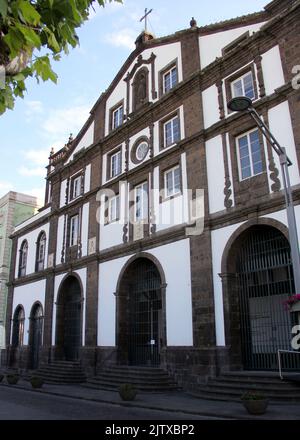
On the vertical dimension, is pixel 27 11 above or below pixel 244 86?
below

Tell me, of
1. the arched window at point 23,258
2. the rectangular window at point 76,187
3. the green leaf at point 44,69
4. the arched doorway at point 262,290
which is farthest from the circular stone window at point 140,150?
the green leaf at point 44,69

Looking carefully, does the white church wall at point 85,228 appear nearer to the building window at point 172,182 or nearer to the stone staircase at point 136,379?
the building window at point 172,182

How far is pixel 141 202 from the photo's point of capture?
18562mm

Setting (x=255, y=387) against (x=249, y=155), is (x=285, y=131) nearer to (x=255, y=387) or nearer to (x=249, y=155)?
(x=249, y=155)

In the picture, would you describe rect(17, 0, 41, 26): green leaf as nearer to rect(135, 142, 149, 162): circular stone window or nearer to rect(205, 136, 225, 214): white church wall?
rect(205, 136, 225, 214): white church wall

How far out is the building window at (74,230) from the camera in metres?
22.7

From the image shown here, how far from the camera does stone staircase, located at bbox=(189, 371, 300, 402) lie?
35.2 feet

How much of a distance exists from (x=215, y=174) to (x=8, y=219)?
79.1 ft

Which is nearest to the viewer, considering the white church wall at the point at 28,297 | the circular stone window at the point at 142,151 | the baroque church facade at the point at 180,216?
the baroque church facade at the point at 180,216

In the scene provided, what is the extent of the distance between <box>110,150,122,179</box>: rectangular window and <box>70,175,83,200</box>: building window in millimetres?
2931

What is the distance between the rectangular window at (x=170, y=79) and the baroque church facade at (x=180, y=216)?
3.1 inches

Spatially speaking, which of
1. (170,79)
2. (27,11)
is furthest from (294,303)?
(170,79)

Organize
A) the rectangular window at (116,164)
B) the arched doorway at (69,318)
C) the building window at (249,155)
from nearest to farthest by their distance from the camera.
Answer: the building window at (249,155) → the rectangular window at (116,164) → the arched doorway at (69,318)

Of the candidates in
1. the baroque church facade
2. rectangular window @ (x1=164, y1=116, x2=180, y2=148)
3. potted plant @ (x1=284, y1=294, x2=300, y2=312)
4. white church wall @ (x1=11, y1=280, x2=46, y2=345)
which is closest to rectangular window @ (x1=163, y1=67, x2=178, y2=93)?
the baroque church facade
